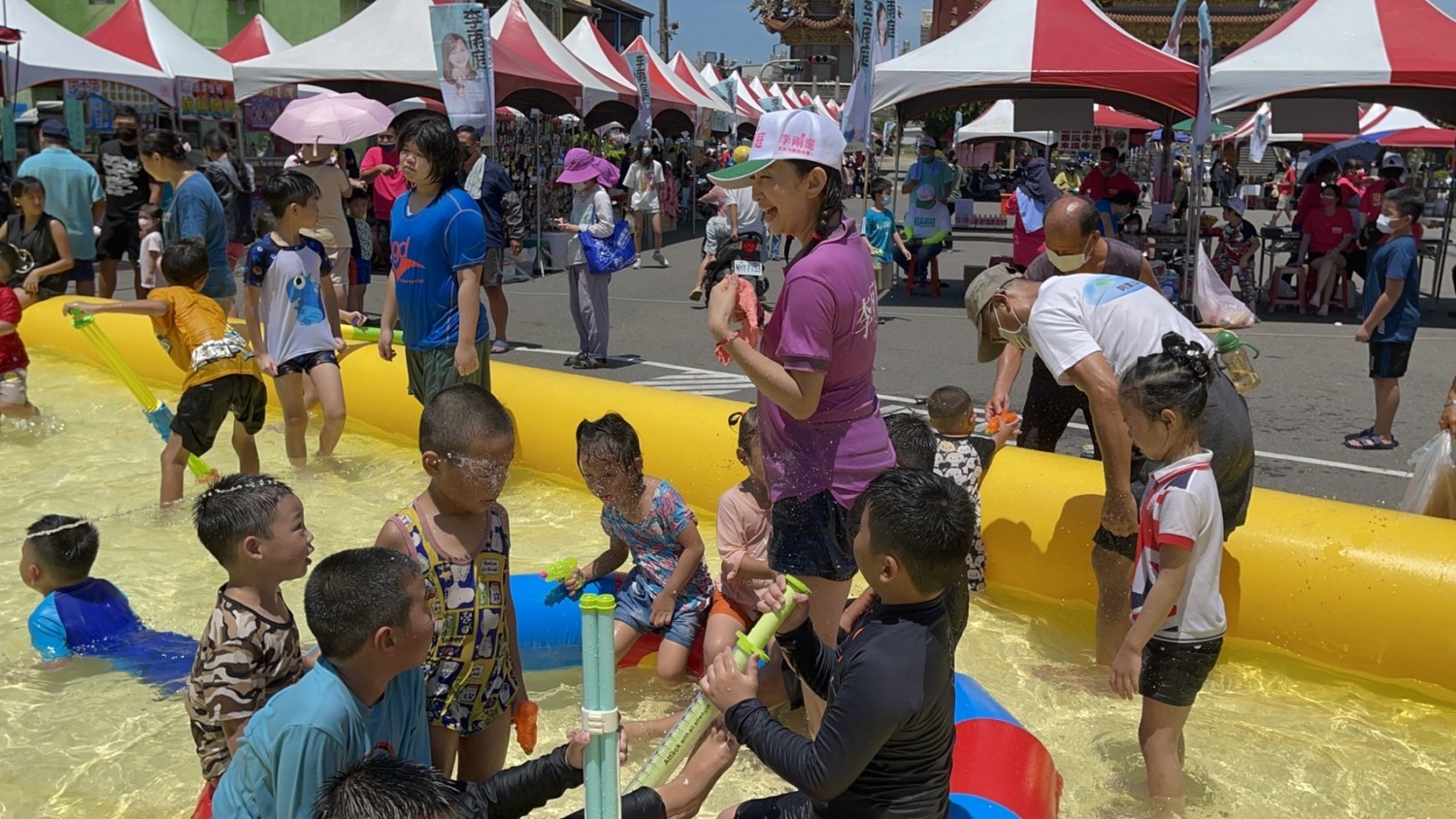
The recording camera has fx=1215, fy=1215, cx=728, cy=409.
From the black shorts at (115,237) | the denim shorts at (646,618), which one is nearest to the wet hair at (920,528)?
the denim shorts at (646,618)

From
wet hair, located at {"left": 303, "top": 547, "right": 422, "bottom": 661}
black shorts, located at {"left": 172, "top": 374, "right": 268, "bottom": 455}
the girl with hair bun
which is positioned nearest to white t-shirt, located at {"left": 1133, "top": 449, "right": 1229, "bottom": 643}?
the girl with hair bun

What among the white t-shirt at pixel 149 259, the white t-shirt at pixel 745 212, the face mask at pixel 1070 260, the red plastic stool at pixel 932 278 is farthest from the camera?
the red plastic stool at pixel 932 278

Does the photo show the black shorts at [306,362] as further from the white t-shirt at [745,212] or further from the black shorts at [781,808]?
the white t-shirt at [745,212]

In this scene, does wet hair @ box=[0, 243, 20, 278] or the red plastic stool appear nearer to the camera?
wet hair @ box=[0, 243, 20, 278]

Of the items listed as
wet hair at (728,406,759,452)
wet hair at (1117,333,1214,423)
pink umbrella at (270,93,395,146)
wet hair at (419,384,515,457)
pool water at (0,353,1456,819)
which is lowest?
pool water at (0,353,1456,819)

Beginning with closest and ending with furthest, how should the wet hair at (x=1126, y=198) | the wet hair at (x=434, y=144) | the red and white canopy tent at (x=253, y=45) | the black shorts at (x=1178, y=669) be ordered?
the black shorts at (x=1178, y=669), the wet hair at (x=434, y=144), the wet hair at (x=1126, y=198), the red and white canopy tent at (x=253, y=45)

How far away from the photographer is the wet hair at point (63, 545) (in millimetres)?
3855

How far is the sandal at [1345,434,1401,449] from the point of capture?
7242 millimetres

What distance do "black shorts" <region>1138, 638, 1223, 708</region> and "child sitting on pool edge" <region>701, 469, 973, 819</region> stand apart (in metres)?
1.05

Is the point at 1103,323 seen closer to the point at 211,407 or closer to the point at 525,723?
the point at 525,723

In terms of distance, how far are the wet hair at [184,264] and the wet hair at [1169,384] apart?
4.22m

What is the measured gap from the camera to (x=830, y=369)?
9.77 feet

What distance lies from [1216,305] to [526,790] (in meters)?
3.43

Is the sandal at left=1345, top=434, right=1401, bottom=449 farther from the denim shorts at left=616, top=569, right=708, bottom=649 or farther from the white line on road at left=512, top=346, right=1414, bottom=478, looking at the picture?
the denim shorts at left=616, top=569, right=708, bottom=649
